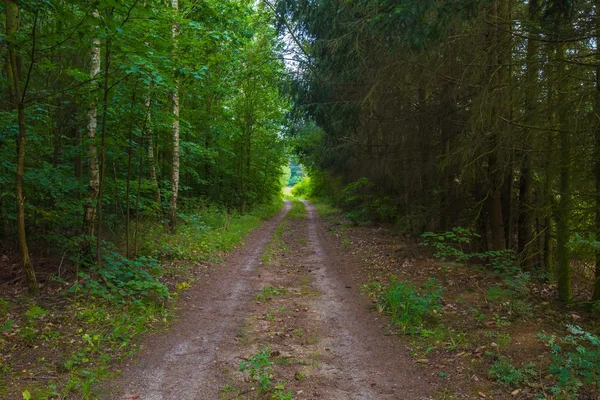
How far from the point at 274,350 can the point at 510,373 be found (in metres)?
2.85

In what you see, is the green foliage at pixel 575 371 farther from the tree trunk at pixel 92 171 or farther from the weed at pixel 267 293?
the tree trunk at pixel 92 171

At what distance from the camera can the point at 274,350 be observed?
5328 millimetres

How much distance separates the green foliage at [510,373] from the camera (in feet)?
14.1

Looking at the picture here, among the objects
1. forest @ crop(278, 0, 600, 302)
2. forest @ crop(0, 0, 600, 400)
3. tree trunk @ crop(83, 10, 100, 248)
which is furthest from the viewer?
tree trunk @ crop(83, 10, 100, 248)

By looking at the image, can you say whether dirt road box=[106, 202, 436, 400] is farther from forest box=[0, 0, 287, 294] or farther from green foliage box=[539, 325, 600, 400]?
forest box=[0, 0, 287, 294]

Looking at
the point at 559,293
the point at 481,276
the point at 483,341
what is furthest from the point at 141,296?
the point at 559,293

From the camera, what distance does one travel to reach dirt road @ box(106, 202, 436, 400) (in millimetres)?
4309

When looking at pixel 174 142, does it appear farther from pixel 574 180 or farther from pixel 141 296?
pixel 574 180

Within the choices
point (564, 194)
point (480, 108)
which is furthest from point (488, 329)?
point (480, 108)

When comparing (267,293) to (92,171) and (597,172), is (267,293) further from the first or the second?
(597,172)

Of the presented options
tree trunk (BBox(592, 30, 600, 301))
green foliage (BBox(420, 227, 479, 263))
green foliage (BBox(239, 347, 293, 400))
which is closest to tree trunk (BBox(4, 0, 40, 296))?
green foliage (BBox(239, 347, 293, 400))

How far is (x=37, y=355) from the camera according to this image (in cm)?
474

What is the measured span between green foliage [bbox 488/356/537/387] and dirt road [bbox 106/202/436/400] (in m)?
0.74

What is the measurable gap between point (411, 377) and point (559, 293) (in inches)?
164
